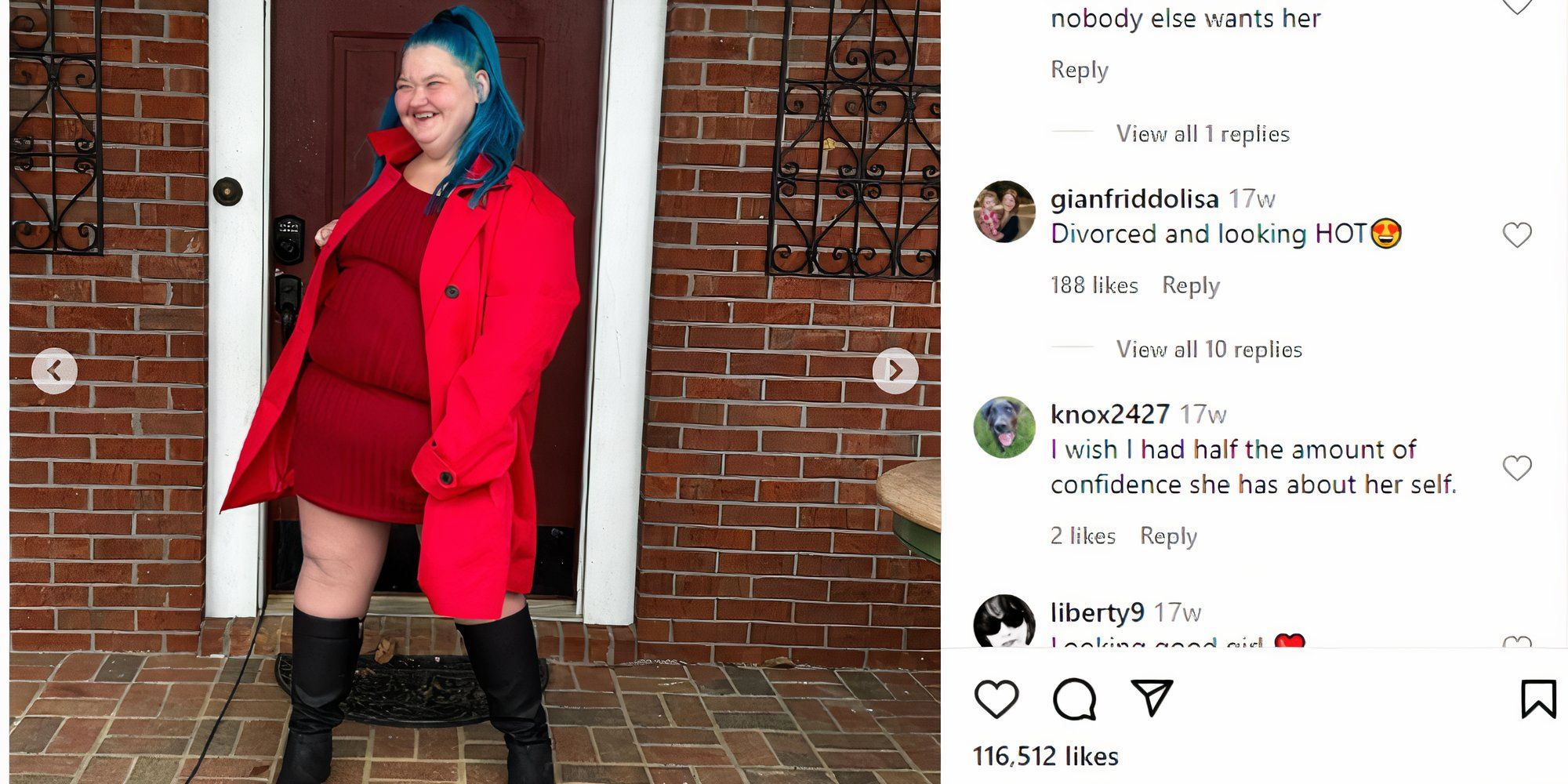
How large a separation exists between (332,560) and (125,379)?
139 centimetres

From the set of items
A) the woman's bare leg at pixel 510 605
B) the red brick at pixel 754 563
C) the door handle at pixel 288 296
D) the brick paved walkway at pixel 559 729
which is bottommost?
the brick paved walkway at pixel 559 729

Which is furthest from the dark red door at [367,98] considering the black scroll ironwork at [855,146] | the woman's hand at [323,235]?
the woman's hand at [323,235]

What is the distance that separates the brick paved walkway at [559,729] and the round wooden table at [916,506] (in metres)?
0.89

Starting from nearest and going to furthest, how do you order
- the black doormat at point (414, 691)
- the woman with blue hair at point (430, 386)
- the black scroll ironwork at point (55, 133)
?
the woman with blue hair at point (430, 386) → the black doormat at point (414, 691) → the black scroll ironwork at point (55, 133)

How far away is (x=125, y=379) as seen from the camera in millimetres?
3777

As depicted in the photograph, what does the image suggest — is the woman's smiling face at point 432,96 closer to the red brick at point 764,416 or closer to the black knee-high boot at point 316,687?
the black knee-high boot at point 316,687

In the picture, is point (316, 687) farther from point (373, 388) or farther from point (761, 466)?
point (761, 466)

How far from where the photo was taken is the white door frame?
12.4 feet
